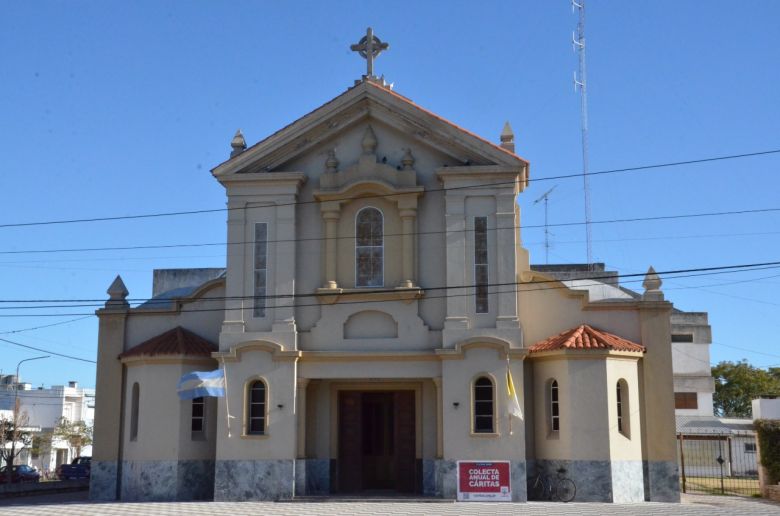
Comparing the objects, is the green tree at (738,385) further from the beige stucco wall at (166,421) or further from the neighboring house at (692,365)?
the beige stucco wall at (166,421)

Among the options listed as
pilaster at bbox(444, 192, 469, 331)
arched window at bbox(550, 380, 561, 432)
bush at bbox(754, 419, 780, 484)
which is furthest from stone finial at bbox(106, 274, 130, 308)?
bush at bbox(754, 419, 780, 484)

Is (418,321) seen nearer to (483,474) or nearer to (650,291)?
(483,474)

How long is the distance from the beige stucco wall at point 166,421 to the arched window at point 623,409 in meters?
11.7

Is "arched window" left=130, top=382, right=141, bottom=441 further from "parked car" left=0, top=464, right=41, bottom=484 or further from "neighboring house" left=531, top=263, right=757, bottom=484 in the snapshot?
"parked car" left=0, top=464, right=41, bottom=484

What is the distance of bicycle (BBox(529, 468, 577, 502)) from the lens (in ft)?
88.8

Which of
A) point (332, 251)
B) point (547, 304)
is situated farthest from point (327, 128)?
point (547, 304)

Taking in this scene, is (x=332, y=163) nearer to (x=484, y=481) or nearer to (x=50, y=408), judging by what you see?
(x=484, y=481)

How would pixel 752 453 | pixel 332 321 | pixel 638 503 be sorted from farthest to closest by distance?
pixel 752 453 < pixel 332 321 < pixel 638 503

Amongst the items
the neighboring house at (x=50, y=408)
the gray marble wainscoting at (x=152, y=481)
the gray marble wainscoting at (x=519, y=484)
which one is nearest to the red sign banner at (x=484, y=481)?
the gray marble wainscoting at (x=519, y=484)

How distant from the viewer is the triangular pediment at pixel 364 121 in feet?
94.0

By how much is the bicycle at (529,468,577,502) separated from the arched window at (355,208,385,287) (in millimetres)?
7133

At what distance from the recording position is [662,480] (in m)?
27.8

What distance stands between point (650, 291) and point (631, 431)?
162 inches

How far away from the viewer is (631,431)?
91.1ft
